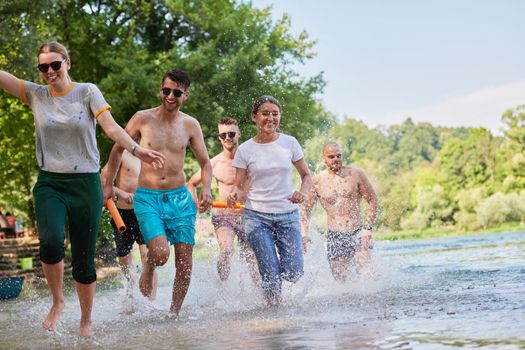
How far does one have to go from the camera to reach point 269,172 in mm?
8734

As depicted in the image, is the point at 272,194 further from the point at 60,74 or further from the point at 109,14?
the point at 109,14

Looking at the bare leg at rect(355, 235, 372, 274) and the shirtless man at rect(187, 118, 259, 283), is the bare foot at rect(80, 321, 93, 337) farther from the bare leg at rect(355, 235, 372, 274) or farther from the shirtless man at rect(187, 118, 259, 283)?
the bare leg at rect(355, 235, 372, 274)

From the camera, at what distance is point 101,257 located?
31.8 meters

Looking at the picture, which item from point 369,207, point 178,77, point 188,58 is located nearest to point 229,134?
point 369,207

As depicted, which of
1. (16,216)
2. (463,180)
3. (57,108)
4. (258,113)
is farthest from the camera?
(463,180)

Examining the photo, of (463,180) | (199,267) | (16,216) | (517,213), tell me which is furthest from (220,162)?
(463,180)

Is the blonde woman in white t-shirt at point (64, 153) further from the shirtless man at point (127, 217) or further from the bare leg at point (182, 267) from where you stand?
the shirtless man at point (127, 217)

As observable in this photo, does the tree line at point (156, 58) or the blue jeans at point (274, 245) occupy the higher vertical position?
the tree line at point (156, 58)

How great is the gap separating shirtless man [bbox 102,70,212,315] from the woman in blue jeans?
564 millimetres

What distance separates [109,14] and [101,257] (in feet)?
29.4

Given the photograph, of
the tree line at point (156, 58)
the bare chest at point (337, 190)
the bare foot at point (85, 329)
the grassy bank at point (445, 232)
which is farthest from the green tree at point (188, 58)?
the grassy bank at point (445, 232)

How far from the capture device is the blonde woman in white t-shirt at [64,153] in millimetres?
6867

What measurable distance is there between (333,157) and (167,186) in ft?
9.93

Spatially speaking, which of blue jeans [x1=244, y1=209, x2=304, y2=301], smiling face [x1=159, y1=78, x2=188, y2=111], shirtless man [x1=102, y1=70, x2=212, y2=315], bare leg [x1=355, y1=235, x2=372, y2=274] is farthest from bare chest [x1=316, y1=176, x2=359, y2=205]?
smiling face [x1=159, y1=78, x2=188, y2=111]
